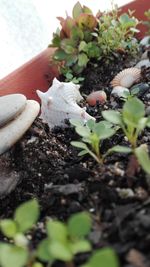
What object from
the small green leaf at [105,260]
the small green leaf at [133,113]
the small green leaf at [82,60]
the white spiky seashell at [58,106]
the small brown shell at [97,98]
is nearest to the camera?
the small green leaf at [105,260]

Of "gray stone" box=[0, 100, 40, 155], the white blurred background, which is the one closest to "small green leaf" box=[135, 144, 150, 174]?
"gray stone" box=[0, 100, 40, 155]

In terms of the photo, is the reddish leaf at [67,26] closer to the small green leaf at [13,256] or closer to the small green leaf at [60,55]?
the small green leaf at [60,55]

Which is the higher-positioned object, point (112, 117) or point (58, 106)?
point (112, 117)

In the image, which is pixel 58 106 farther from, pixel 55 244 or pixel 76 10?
pixel 55 244

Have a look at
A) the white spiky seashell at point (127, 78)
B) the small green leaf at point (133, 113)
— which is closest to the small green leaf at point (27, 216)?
the small green leaf at point (133, 113)

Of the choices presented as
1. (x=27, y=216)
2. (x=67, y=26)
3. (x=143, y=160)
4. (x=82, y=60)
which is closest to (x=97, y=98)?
(x=82, y=60)

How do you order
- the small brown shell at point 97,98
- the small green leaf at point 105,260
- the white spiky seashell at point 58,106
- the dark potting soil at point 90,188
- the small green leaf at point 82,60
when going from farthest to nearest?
the small green leaf at point 82,60, the small brown shell at point 97,98, the white spiky seashell at point 58,106, the dark potting soil at point 90,188, the small green leaf at point 105,260
